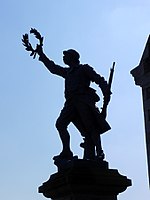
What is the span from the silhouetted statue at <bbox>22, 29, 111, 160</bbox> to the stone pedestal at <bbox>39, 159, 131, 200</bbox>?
21.2 inches

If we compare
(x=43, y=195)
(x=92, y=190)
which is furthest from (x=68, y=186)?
(x=43, y=195)

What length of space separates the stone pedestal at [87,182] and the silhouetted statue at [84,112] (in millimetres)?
538

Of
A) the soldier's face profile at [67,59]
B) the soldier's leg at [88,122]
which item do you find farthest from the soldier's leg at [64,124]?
the soldier's face profile at [67,59]

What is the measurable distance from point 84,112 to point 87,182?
5.27 ft

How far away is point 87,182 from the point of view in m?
9.47

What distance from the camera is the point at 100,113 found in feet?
34.4

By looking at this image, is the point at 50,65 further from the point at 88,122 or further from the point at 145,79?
the point at 145,79

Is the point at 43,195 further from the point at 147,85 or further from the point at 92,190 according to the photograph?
the point at 147,85

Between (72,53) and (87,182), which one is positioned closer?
(87,182)

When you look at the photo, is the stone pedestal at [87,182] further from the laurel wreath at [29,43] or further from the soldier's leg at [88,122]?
the laurel wreath at [29,43]

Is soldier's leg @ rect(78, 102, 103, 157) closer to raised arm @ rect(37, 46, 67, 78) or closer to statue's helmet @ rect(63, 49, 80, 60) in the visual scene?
raised arm @ rect(37, 46, 67, 78)

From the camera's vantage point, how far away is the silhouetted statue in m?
10.4

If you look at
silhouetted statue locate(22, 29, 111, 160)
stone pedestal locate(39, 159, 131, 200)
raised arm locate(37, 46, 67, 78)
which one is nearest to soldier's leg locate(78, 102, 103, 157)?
silhouetted statue locate(22, 29, 111, 160)

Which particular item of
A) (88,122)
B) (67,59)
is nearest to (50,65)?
(67,59)
